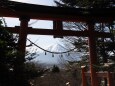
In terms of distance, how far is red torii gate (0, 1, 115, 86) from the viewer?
8.35 metres

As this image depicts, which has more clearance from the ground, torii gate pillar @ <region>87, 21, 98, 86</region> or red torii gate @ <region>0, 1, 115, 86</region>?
red torii gate @ <region>0, 1, 115, 86</region>

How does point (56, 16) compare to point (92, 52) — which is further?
point (92, 52)

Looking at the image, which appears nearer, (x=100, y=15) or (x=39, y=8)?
(x=39, y=8)

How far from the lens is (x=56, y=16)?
30.2 ft

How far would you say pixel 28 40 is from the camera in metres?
8.58

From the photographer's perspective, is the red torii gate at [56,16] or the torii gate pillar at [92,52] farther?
the torii gate pillar at [92,52]

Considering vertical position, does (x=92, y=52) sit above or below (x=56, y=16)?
below

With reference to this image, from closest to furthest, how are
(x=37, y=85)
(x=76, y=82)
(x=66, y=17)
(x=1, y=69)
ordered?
1. (x=1, y=69)
2. (x=66, y=17)
3. (x=37, y=85)
4. (x=76, y=82)

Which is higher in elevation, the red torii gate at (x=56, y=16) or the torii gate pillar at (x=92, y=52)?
the red torii gate at (x=56, y=16)

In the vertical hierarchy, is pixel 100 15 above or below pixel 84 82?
above

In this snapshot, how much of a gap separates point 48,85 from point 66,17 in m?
12.7

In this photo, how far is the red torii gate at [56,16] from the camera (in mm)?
8352

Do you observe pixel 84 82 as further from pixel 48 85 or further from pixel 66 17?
pixel 48 85

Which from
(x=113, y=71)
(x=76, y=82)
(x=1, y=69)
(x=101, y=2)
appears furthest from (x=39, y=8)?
(x=76, y=82)
